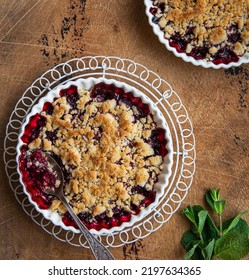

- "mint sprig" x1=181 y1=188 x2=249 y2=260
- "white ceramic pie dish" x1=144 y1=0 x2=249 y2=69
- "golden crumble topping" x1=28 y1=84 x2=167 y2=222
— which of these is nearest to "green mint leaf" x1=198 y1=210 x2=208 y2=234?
"mint sprig" x1=181 y1=188 x2=249 y2=260

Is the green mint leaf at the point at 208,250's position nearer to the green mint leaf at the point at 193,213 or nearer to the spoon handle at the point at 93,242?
the green mint leaf at the point at 193,213

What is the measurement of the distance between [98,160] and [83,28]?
53 cm

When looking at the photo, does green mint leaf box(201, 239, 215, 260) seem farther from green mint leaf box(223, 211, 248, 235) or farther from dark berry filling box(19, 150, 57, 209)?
dark berry filling box(19, 150, 57, 209)

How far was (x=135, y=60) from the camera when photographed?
1927 millimetres

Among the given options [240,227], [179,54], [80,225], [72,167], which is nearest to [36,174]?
[72,167]

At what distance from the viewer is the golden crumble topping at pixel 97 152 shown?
5.76 ft

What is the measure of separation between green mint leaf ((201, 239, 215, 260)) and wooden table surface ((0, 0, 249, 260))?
0.31ft

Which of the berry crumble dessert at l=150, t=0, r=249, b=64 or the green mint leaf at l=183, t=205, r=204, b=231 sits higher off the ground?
the berry crumble dessert at l=150, t=0, r=249, b=64

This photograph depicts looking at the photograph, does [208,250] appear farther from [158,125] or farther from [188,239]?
[158,125]

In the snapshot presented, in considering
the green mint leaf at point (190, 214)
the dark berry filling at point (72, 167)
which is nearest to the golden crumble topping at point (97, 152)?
the dark berry filling at point (72, 167)

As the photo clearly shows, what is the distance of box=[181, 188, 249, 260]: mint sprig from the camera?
1853 millimetres

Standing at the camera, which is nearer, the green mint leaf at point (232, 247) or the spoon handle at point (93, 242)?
the spoon handle at point (93, 242)

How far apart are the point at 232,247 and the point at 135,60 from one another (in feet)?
2.59

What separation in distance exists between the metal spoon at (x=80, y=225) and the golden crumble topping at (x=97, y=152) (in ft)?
0.09
